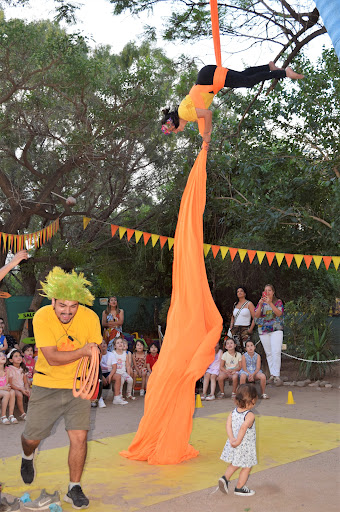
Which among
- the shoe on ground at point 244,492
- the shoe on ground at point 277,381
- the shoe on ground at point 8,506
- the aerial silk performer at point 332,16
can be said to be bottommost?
the shoe on ground at point 8,506

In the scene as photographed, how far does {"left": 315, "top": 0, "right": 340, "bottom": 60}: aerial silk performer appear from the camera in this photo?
5.45 feet

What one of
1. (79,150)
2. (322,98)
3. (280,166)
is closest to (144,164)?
(79,150)

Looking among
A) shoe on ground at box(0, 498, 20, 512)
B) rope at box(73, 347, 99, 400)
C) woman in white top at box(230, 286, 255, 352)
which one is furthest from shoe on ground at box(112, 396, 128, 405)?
shoe on ground at box(0, 498, 20, 512)

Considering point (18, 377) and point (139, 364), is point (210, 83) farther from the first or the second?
point (139, 364)

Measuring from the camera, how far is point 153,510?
10.8 ft

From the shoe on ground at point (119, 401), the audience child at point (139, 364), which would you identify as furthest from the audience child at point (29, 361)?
the audience child at point (139, 364)

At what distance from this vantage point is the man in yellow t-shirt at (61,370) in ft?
11.2

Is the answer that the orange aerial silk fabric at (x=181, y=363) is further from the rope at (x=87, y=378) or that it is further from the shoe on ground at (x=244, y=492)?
the rope at (x=87, y=378)

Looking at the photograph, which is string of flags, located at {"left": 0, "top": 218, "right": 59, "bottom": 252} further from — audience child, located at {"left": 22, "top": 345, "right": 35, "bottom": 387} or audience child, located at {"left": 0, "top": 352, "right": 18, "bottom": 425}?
audience child, located at {"left": 0, "top": 352, "right": 18, "bottom": 425}

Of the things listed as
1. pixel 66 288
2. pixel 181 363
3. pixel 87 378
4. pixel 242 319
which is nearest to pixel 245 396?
pixel 181 363

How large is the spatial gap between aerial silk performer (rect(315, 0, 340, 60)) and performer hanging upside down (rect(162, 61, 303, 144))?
7.74 ft

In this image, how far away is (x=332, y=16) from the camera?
1.68 m

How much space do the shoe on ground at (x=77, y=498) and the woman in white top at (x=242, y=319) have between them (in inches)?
206

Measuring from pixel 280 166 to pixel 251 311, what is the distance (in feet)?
8.40
